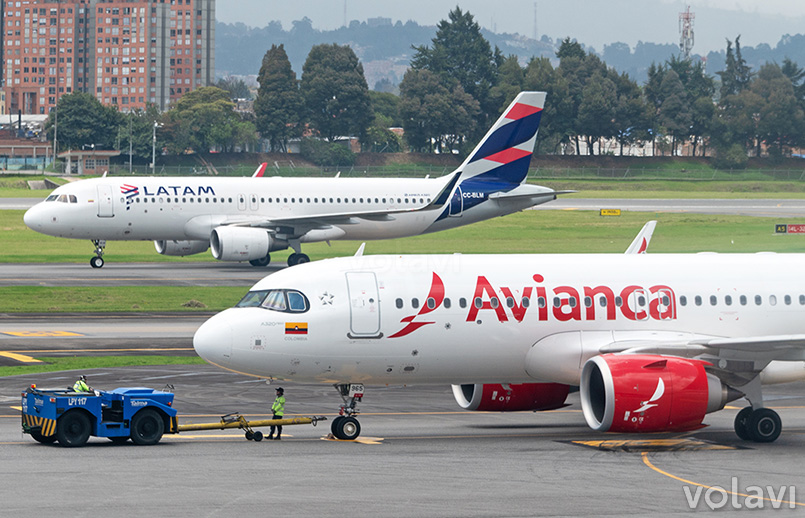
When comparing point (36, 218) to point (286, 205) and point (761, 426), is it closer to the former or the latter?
point (286, 205)

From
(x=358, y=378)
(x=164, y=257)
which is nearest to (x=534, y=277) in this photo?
(x=358, y=378)

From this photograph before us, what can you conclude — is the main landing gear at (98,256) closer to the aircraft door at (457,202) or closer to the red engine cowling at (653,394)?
the aircraft door at (457,202)

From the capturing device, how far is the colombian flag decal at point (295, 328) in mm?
24266

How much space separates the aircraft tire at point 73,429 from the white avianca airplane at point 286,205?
37866mm

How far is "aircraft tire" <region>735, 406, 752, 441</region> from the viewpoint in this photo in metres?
25.4

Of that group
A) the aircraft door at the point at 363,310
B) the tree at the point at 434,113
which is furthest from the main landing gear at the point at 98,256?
the tree at the point at 434,113

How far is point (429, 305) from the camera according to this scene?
25047 mm

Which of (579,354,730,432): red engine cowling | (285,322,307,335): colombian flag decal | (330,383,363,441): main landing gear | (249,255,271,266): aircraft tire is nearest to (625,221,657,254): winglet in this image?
(579,354,730,432): red engine cowling

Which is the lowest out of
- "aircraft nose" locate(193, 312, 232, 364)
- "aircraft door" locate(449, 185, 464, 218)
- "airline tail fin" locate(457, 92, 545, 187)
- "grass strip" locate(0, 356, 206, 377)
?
"grass strip" locate(0, 356, 206, 377)

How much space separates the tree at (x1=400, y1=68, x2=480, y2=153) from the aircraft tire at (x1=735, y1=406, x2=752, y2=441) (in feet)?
554

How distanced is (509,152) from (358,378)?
42.5 m

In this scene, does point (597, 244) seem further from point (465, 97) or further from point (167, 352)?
point (465, 97)

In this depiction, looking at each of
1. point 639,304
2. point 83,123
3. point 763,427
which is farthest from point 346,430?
point 83,123

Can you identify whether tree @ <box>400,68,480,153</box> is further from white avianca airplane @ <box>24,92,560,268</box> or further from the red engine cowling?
the red engine cowling
